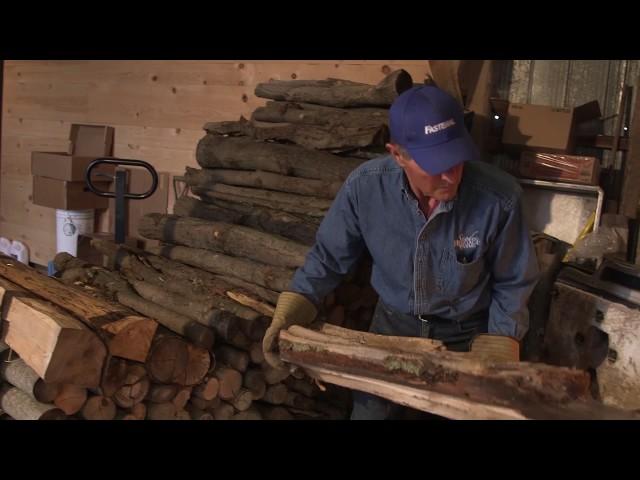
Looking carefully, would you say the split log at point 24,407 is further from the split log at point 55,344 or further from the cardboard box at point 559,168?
the cardboard box at point 559,168

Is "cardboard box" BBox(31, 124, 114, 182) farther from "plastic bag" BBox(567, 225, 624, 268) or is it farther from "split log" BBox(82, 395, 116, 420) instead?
"plastic bag" BBox(567, 225, 624, 268)

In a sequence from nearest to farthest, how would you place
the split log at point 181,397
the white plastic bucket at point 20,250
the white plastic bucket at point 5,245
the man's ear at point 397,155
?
the man's ear at point 397,155, the split log at point 181,397, the white plastic bucket at point 20,250, the white plastic bucket at point 5,245

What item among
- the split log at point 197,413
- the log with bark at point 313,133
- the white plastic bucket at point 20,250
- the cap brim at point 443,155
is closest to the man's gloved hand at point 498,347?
the cap brim at point 443,155

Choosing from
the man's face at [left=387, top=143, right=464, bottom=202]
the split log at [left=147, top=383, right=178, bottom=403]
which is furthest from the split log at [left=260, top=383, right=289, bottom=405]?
the man's face at [left=387, top=143, right=464, bottom=202]

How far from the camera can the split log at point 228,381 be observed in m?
3.32

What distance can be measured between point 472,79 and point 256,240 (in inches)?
81.0

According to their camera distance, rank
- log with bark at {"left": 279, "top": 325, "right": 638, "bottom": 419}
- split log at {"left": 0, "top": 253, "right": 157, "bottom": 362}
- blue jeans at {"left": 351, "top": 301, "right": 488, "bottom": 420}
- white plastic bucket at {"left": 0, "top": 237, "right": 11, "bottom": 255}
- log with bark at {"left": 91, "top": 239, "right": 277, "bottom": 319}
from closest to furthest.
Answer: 1. log with bark at {"left": 279, "top": 325, "right": 638, "bottom": 419}
2. blue jeans at {"left": 351, "top": 301, "right": 488, "bottom": 420}
3. split log at {"left": 0, "top": 253, "right": 157, "bottom": 362}
4. log with bark at {"left": 91, "top": 239, "right": 277, "bottom": 319}
5. white plastic bucket at {"left": 0, "top": 237, "right": 11, "bottom": 255}

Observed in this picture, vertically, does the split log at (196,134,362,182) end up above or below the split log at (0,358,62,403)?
above

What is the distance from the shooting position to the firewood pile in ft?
9.71

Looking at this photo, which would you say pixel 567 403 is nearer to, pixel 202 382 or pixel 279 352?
pixel 279 352

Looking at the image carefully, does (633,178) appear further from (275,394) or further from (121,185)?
(121,185)

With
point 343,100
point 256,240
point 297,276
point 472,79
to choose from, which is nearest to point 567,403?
→ point 297,276

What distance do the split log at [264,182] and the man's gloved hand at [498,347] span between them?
1573 mm

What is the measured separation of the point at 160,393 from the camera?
3.16 metres
